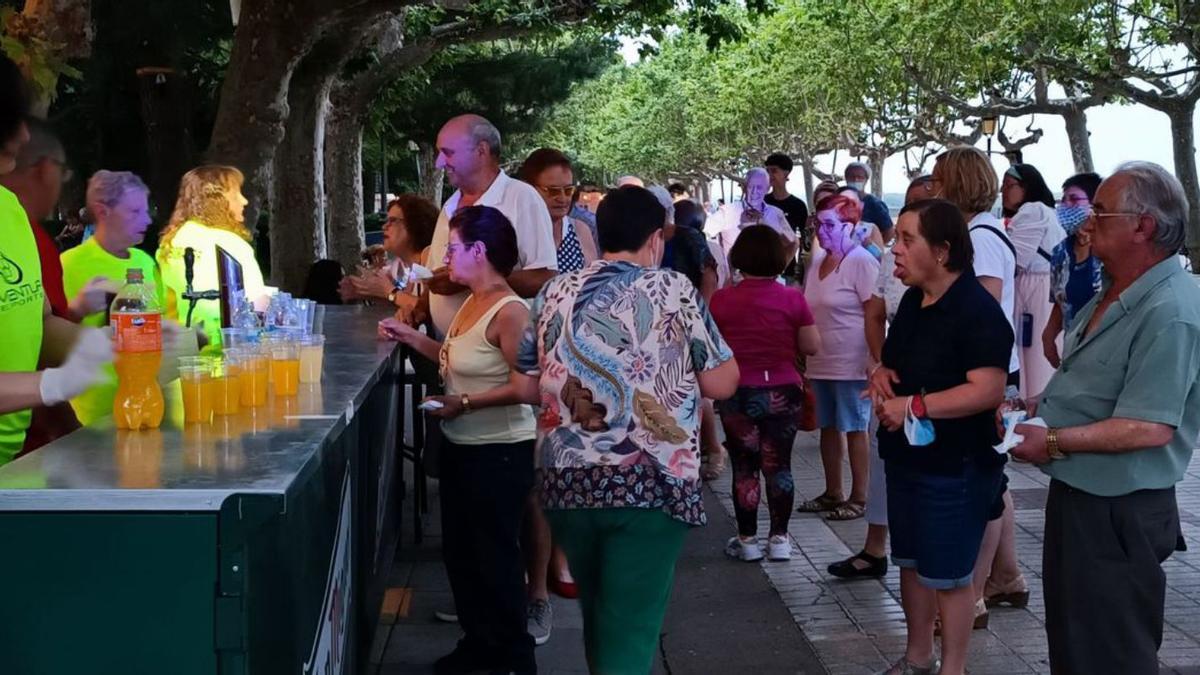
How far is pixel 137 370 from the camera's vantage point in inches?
125

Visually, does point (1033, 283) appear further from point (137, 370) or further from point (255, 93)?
point (255, 93)

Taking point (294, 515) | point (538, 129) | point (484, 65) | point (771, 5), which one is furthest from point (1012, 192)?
point (538, 129)

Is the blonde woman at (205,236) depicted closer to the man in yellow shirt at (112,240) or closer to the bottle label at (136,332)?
the man in yellow shirt at (112,240)

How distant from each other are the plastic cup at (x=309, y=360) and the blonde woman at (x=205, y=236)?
176cm

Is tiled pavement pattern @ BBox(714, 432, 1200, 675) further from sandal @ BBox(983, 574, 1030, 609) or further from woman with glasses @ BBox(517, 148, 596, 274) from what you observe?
woman with glasses @ BBox(517, 148, 596, 274)

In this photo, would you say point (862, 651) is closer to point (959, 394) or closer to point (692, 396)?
point (959, 394)

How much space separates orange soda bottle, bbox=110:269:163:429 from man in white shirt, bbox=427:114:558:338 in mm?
2628

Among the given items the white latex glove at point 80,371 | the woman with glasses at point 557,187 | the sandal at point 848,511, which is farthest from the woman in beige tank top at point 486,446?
the sandal at point 848,511

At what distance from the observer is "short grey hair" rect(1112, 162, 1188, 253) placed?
12.5ft

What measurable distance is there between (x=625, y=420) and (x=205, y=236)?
10.2 ft

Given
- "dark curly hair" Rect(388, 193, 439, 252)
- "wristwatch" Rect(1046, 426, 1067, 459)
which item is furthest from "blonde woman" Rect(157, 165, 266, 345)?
"wristwatch" Rect(1046, 426, 1067, 459)

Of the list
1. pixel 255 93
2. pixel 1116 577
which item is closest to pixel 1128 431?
pixel 1116 577

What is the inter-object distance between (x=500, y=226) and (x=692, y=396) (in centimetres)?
134

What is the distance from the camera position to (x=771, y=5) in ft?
57.1
